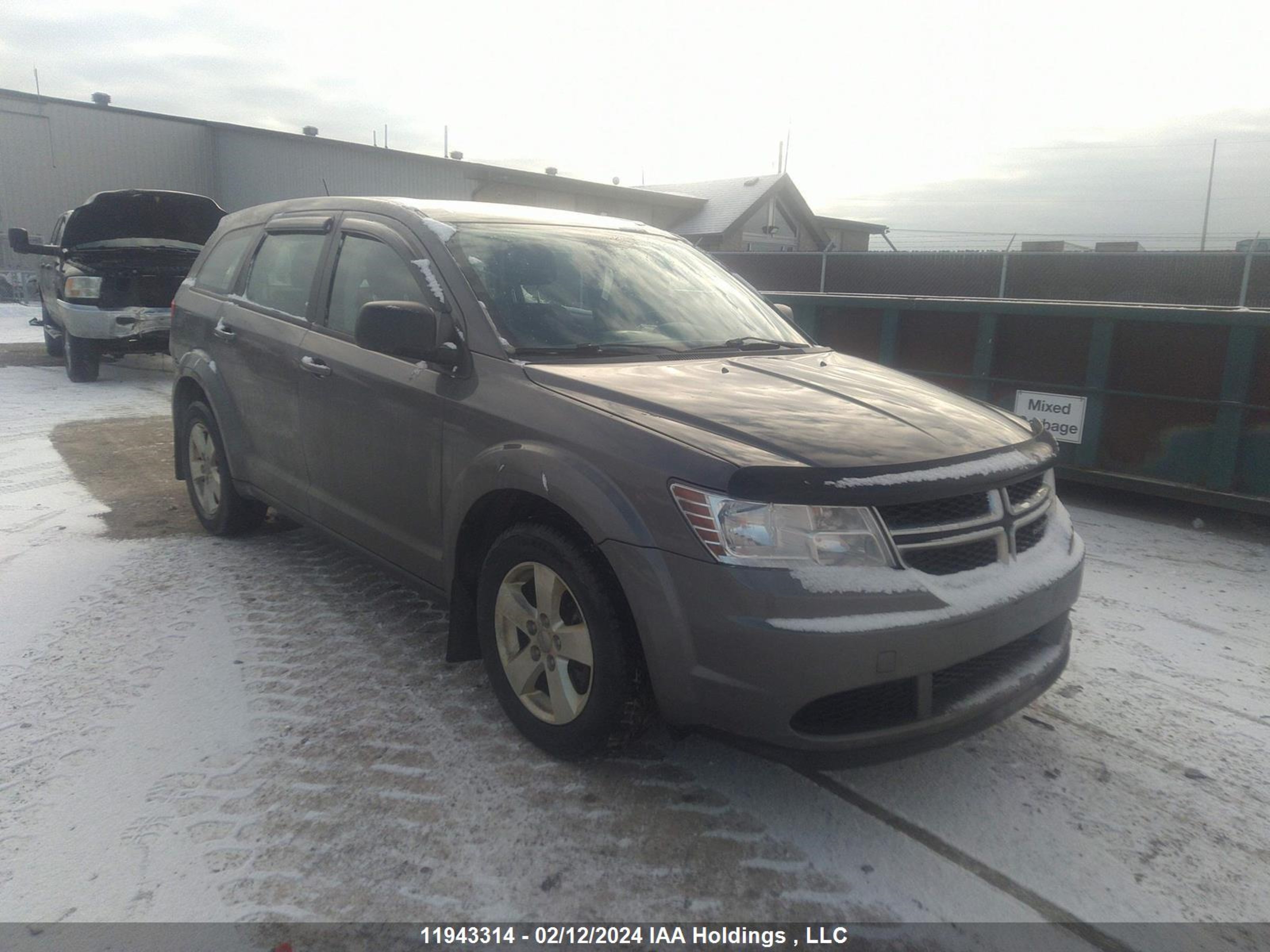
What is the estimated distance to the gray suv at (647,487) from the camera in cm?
242

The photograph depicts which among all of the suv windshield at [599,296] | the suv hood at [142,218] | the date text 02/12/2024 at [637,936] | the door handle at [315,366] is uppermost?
the suv hood at [142,218]

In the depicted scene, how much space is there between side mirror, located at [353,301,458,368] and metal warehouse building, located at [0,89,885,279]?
77.1 ft

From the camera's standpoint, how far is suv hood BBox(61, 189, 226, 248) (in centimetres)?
1123

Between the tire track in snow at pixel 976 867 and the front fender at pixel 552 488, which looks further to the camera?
the front fender at pixel 552 488

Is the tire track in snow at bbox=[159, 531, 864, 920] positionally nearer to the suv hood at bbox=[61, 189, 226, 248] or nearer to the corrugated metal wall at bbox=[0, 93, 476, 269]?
the suv hood at bbox=[61, 189, 226, 248]

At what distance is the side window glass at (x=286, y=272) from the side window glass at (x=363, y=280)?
21cm

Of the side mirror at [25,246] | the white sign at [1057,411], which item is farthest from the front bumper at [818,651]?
the side mirror at [25,246]

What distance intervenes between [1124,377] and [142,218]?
1100 centimetres

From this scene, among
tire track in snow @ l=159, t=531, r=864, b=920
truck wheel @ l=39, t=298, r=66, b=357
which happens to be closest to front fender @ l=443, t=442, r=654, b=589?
tire track in snow @ l=159, t=531, r=864, b=920

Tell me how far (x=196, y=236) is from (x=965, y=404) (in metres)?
11.2

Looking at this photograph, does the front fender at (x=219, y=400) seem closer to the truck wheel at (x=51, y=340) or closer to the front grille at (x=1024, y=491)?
the front grille at (x=1024, y=491)

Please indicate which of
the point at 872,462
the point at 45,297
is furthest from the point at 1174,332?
the point at 45,297

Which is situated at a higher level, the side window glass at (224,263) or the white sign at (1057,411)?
the side window glass at (224,263)

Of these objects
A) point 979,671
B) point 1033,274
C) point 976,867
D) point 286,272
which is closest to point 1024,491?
point 979,671
